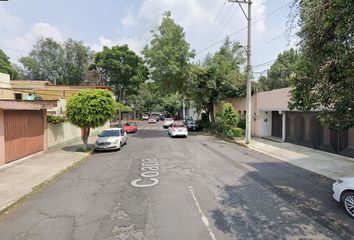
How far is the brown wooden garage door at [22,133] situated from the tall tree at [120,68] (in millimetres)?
32645

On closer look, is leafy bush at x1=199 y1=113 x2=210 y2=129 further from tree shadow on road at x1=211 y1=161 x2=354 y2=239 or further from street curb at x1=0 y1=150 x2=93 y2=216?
tree shadow on road at x1=211 y1=161 x2=354 y2=239

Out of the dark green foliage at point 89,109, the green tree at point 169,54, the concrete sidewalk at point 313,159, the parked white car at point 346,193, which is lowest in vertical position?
the concrete sidewalk at point 313,159

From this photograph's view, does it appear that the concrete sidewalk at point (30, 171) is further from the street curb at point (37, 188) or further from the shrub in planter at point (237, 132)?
the shrub in planter at point (237, 132)

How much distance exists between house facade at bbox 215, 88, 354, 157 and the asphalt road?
469 cm

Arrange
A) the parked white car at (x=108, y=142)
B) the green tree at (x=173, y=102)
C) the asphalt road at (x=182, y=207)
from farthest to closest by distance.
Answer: the green tree at (x=173, y=102) < the parked white car at (x=108, y=142) < the asphalt road at (x=182, y=207)

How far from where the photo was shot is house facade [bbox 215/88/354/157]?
1566 centimetres

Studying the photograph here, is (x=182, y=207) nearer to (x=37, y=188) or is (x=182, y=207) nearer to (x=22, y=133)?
(x=37, y=188)

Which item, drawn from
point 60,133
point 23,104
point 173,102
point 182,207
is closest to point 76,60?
point 173,102

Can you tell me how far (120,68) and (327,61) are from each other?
44.4 m

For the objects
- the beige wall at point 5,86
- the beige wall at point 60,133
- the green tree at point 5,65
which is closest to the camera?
the beige wall at point 60,133

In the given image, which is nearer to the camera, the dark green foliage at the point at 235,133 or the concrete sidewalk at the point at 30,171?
the concrete sidewalk at the point at 30,171

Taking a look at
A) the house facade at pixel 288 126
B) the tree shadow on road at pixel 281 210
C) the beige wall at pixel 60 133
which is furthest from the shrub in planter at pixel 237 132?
the beige wall at pixel 60 133

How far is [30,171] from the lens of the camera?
38.4 feet

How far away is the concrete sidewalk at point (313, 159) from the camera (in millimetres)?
11789
